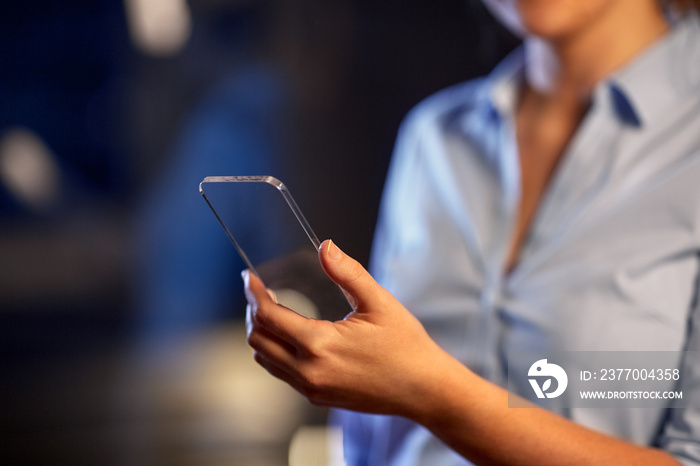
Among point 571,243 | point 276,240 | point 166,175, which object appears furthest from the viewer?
point 166,175

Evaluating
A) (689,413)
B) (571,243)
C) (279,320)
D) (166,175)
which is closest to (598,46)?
(571,243)

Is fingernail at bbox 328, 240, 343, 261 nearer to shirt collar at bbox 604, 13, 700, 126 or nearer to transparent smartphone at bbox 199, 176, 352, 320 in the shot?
transparent smartphone at bbox 199, 176, 352, 320

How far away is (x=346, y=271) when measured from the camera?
1.36 feet

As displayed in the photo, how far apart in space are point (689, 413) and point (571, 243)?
20 cm

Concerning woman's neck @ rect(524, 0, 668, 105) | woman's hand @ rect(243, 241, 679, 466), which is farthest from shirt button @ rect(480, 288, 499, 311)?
woman's neck @ rect(524, 0, 668, 105)

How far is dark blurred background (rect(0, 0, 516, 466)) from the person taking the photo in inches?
57.2

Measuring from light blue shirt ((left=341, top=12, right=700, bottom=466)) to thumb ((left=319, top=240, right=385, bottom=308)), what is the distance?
0.67ft

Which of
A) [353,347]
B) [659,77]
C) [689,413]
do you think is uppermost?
[659,77]

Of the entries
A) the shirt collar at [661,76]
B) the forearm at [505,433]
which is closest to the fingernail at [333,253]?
the forearm at [505,433]

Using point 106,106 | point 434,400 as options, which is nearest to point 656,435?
point 434,400

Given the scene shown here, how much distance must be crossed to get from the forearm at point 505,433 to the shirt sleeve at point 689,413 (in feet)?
0.07

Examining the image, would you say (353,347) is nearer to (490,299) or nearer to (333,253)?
(333,253)

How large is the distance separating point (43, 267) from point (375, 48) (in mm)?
1044

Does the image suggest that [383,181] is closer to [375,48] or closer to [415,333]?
[375,48]
